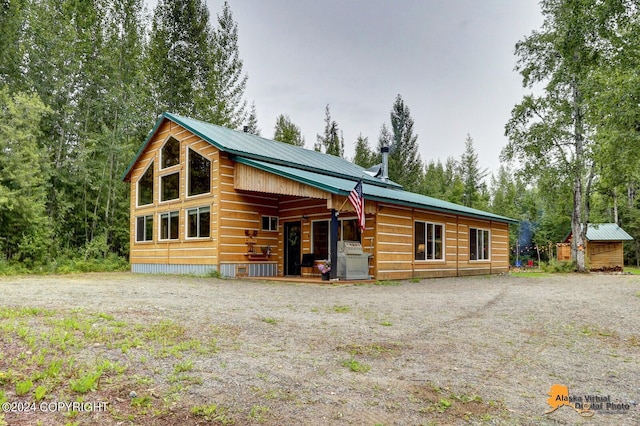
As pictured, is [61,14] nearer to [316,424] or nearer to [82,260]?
[82,260]

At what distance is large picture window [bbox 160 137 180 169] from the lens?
1593cm

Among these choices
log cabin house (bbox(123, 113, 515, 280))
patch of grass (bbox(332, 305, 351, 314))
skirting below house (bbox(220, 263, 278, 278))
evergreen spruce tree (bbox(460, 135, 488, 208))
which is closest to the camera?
patch of grass (bbox(332, 305, 351, 314))

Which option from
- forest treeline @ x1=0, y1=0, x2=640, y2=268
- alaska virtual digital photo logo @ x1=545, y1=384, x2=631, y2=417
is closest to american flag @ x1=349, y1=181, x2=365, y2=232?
forest treeline @ x1=0, y1=0, x2=640, y2=268

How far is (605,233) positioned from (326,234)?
2145 cm

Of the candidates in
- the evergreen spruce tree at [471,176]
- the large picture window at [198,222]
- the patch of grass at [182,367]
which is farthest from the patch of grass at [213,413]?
the evergreen spruce tree at [471,176]

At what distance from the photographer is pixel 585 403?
3.04 metres

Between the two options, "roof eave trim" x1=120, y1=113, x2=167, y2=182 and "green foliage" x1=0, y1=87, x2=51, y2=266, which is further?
"roof eave trim" x1=120, y1=113, x2=167, y2=182

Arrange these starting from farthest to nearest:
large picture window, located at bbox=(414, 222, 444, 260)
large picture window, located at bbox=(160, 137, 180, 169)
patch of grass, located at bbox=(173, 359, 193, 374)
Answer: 1. large picture window, located at bbox=(160, 137, 180, 169)
2. large picture window, located at bbox=(414, 222, 444, 260)
3. patch of grass, located at bbox=(173, 359, 193, 374)

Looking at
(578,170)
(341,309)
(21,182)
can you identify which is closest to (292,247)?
(341,309)

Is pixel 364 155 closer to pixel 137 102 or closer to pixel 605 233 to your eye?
pixel 605 233

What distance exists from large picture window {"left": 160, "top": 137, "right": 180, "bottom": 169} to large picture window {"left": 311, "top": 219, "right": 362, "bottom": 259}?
5.85 meters

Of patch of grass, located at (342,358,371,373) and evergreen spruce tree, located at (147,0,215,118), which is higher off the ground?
evergreen spruce tree, located at (147,0,215,118)

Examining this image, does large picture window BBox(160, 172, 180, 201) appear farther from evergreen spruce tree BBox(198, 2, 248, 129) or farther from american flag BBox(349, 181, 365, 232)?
evergreen spruce tree BBox(198, 2, 248, 129)

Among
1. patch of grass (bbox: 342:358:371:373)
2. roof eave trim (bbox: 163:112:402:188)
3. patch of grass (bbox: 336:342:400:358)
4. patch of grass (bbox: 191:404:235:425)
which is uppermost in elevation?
roof eave trim (bbox: 163:112:402:188)
